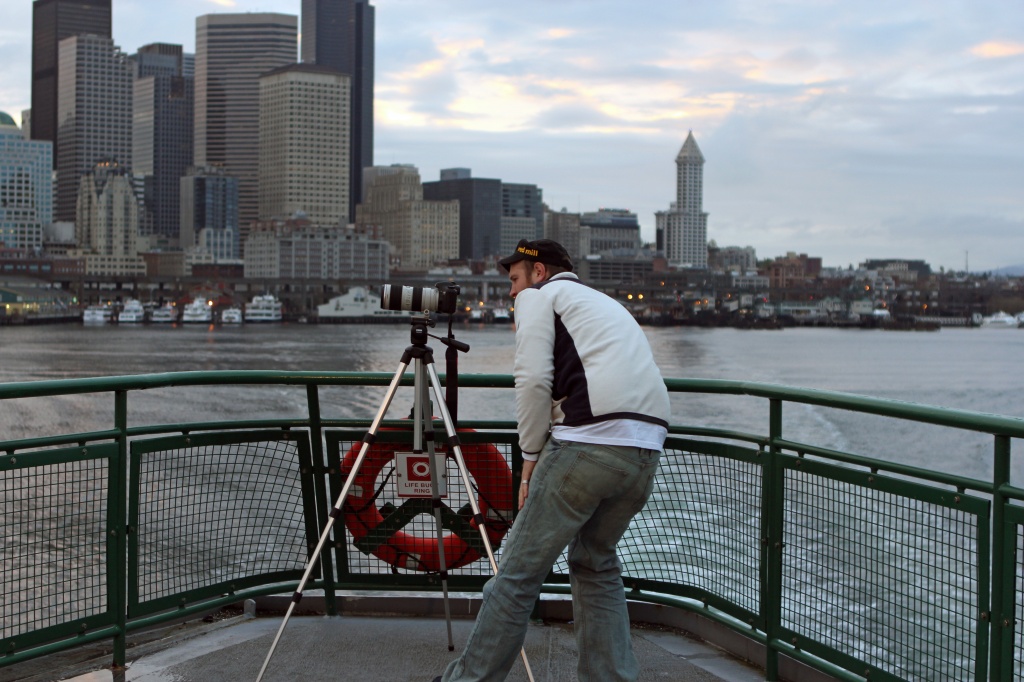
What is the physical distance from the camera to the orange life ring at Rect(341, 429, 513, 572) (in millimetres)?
5195

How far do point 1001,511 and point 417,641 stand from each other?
2.60m

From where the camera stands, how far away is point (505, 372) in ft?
119

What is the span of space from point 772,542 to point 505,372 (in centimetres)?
3171

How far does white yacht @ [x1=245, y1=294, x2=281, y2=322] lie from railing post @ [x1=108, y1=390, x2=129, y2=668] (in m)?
150

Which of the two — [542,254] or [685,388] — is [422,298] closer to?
[542,254]

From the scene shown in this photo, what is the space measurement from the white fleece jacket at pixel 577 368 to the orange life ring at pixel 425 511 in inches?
53.8

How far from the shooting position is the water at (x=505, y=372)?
37000 millimetres

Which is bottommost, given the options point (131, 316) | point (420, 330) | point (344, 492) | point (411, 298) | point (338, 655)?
point (131, 316)

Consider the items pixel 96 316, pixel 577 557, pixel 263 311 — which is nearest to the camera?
pixel 577 557

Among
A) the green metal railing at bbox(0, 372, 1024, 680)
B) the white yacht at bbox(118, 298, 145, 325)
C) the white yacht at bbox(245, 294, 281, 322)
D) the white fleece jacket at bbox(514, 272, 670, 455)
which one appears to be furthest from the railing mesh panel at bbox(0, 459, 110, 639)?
the white yacht at bbox(245, 294, 281, 322)

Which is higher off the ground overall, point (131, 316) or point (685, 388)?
point (685, 388)

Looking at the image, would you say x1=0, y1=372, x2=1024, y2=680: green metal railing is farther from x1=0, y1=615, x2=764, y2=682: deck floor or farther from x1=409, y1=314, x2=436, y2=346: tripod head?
x1=409, y1=314, x2=436, y2=346: tripod head

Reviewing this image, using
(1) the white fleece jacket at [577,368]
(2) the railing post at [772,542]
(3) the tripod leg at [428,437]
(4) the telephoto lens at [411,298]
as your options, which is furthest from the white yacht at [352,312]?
(1) the white fleece jacket at [577,368]

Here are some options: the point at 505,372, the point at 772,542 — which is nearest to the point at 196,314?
the point at 505,372
